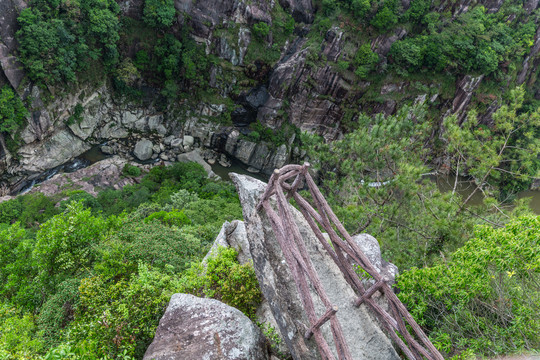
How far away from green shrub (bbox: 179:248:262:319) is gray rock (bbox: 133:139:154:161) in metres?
20.6

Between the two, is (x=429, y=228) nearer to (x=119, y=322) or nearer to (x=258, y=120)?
(x=119, y=322)

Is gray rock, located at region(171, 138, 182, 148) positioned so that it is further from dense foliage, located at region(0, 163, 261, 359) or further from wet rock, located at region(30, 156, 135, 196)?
dense foliage, located at region(0, 163, 261, 359)

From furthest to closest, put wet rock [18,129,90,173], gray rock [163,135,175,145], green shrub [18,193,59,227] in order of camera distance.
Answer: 1. gray rock [163,135,175,145]
2. wet rock [18,129,90,173]
3. green shrub [18,193,59,227]

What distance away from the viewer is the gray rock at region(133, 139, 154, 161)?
78.7 feet

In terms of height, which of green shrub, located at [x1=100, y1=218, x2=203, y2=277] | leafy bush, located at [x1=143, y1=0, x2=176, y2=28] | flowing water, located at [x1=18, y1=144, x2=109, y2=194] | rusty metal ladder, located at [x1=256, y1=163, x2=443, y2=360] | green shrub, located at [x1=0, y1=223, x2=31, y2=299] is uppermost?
leafy bush, located at [x1=143, y1=0, x2=176, y2=28]

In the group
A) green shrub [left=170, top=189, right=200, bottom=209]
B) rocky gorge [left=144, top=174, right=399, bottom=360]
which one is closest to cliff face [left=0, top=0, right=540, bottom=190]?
green shrub [left=170, top=189, right=200, bottom=209]

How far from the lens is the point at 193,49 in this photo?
25344 millimetres

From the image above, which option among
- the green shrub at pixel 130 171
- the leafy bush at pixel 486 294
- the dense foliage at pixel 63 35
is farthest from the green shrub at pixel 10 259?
the dense foliage at pixel 63 35

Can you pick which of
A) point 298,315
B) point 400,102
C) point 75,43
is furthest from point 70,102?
point 400,102

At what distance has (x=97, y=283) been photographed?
5344 mm

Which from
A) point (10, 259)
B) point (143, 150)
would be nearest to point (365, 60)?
point (143, 150)

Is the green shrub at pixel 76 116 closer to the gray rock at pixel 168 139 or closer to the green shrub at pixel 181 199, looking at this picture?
the gray rock at pixel 168 139

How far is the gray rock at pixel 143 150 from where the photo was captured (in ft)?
78.7

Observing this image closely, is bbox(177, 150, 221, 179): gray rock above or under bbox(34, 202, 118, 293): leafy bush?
under
